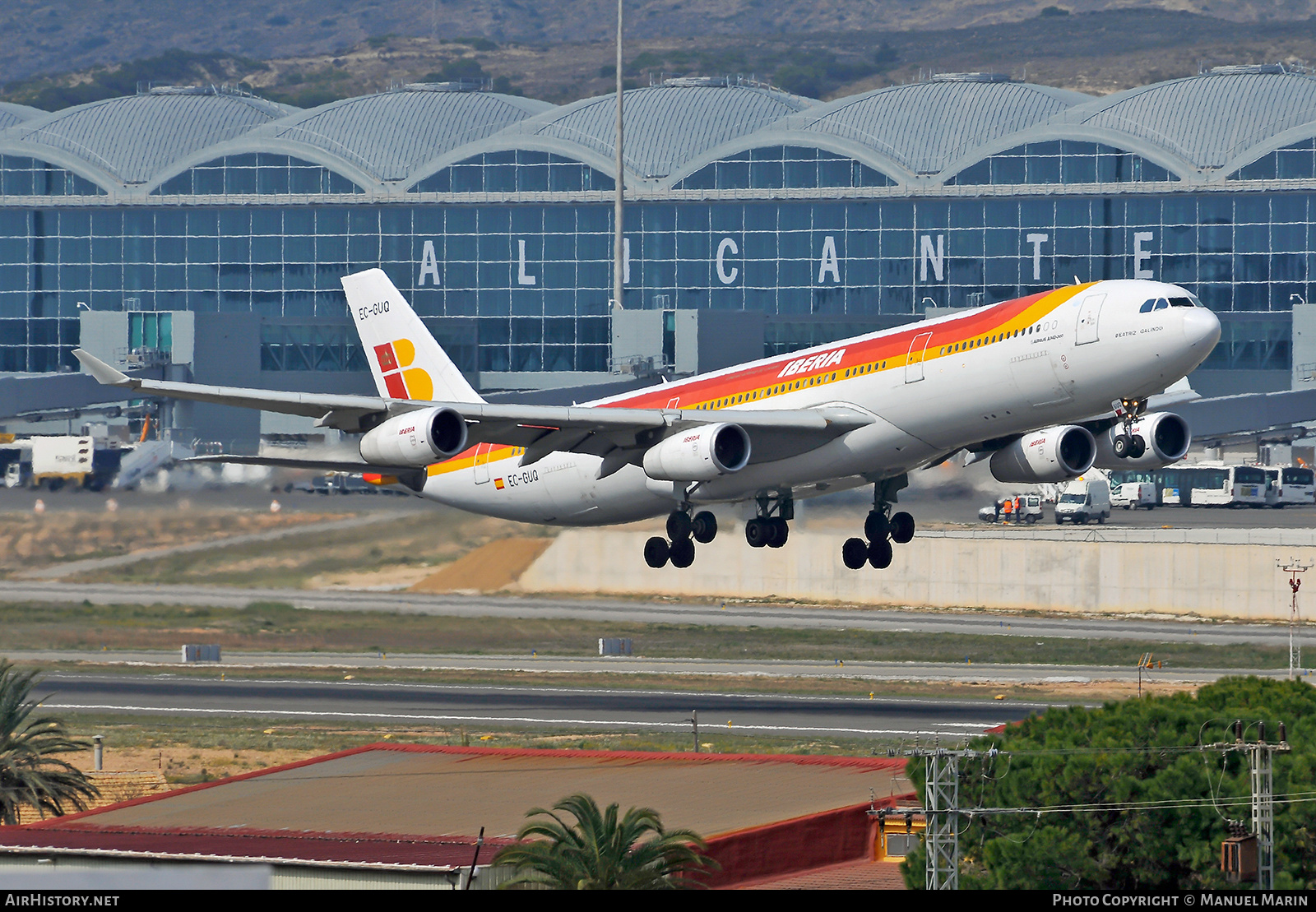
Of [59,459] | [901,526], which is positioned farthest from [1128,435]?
[59,459]

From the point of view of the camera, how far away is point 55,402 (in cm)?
13275

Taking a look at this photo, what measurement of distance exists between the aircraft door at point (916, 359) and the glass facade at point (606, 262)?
91.8 metres

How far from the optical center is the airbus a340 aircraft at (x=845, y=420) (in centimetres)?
4606

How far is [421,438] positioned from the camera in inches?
1913

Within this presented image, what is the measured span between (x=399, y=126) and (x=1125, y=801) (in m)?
138

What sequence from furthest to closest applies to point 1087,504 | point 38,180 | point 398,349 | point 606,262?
point 38,180, point 606,262, point 1087,504, point 398,349

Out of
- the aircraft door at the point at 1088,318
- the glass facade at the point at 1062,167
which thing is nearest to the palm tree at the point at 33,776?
the aircraft door at the point at 1088,318

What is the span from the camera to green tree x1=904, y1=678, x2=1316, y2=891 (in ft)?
133

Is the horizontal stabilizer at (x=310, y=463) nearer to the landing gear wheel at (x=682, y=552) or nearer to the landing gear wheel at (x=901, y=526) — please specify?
the landing gear wheel at (x=682, y=552)

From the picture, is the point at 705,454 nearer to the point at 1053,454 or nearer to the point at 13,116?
the point at 1053,454
